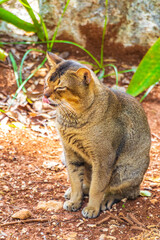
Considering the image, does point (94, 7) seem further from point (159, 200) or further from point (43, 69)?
point (159, 200)

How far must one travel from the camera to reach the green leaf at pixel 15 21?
190 inches

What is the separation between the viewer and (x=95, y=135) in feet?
9.27

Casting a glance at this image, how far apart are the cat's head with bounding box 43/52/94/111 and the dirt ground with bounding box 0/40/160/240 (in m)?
1.03

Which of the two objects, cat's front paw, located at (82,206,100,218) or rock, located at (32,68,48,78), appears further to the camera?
rock, located at (32,68,48,78)

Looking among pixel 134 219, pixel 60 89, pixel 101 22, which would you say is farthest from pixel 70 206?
pixel 101 22

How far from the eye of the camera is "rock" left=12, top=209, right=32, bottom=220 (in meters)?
2.80

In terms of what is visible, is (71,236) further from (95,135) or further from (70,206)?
(95,135)

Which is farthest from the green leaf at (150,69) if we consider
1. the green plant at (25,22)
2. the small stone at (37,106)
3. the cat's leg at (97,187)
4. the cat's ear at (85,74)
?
the green plant at (25,22)

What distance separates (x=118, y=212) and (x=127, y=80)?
282 cm

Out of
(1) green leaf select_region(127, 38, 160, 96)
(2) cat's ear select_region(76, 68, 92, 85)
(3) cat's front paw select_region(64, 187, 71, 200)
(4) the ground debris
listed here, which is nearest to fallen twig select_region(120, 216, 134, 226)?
(4) the ground debris

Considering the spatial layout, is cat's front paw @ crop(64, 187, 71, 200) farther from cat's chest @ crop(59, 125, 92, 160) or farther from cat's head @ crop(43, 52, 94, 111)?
cat's head @ crop(43, 52, 94, 111)

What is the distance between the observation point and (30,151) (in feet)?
13.0

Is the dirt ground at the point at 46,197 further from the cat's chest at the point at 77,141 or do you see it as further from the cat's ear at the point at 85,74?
the cat's ear at the point at 85,74

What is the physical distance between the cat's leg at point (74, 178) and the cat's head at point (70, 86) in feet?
1.82
